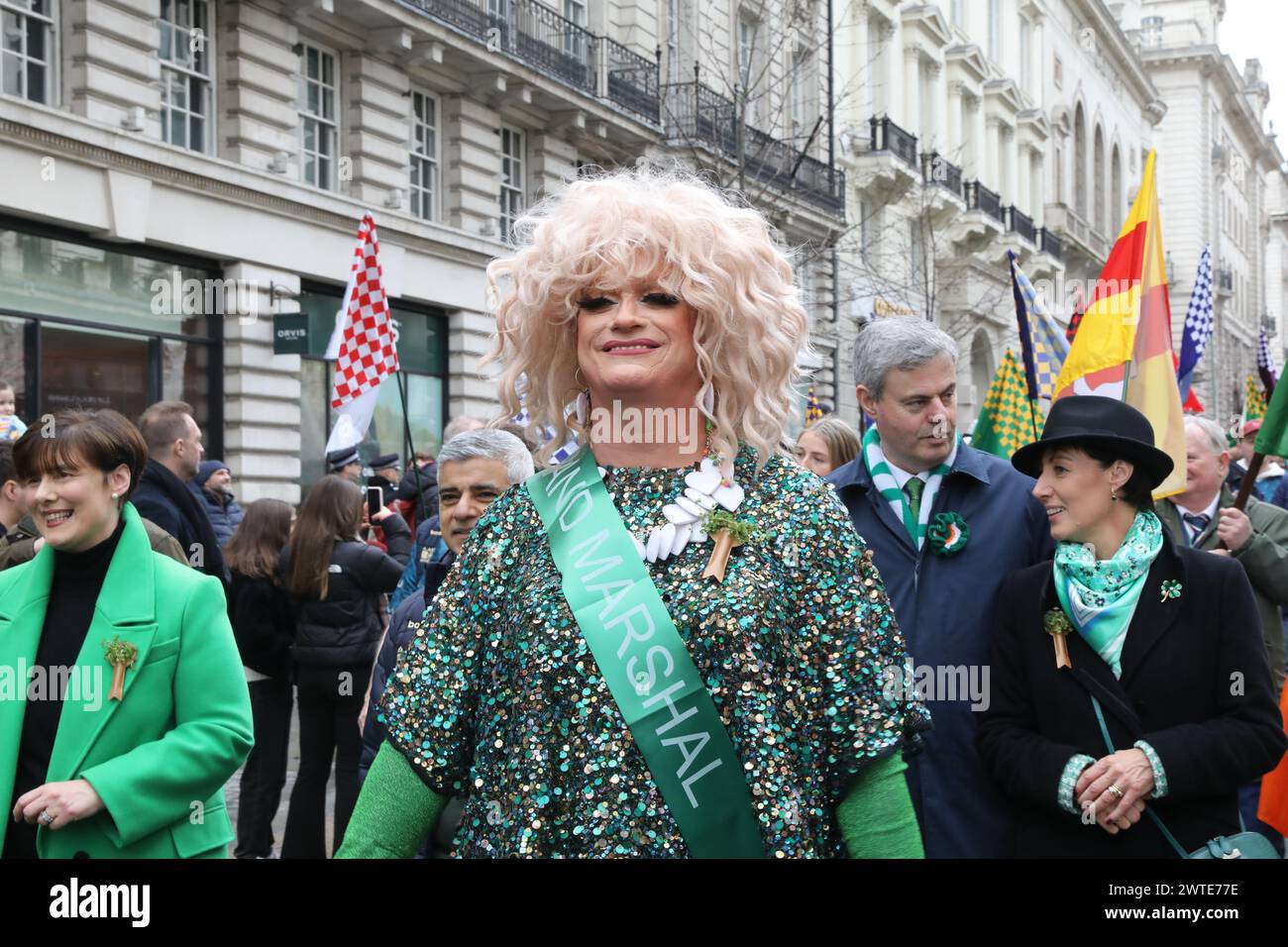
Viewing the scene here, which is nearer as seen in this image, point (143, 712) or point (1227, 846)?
point (1227, 846)

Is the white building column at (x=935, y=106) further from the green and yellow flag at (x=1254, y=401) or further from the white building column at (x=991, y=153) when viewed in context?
the green and yellow flag at (x=1254, y=401)

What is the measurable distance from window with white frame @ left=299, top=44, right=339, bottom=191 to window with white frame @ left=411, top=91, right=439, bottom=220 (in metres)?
1.44

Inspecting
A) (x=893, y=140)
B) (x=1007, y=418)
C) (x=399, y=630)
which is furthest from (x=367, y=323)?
(x=893, y=140)

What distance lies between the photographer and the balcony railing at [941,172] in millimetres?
32472

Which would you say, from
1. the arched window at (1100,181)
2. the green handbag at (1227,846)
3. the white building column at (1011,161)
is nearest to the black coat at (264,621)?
the green handbag at (1227,846)

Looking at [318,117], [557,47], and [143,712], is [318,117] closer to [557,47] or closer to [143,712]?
[557,47]

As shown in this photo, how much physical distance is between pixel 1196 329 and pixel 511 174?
40.2ft

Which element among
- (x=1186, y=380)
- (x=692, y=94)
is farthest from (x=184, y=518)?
(x=692, y=94)

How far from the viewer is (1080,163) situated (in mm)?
52531

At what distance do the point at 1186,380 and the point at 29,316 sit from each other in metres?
9.69

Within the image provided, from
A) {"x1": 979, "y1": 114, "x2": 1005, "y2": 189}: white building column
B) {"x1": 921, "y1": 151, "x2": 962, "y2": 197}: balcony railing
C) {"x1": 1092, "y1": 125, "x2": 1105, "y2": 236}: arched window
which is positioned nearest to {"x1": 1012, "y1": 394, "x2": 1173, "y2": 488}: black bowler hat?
{"x1": 921, "y1": 151, "x2": 962, "y2": 197}: balcony railing

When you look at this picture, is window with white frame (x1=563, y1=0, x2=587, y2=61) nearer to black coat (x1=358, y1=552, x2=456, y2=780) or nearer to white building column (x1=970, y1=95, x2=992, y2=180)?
black coat (x1=358, y1=552, x2=456, y2=780)
